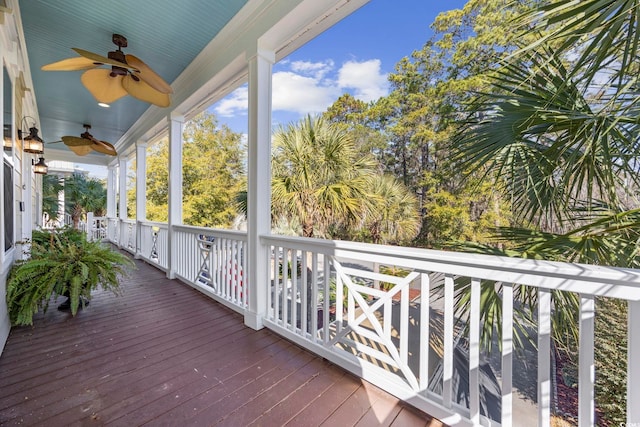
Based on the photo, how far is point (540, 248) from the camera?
1538 mm

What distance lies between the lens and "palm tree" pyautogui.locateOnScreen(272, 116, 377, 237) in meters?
4.51

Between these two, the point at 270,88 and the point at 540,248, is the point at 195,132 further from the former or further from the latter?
the point at 540,248

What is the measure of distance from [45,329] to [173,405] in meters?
1.89

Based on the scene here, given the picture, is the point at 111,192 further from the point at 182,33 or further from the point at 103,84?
the point at 182,33

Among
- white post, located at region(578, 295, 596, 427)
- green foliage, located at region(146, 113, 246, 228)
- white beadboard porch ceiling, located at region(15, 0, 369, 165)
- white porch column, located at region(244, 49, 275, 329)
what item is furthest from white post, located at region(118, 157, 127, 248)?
white post, located at region(578, 295, 596, 427)

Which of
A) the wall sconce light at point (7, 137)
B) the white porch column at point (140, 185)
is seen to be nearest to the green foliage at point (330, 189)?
the white porch column at point (140, 185)

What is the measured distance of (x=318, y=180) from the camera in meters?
4.59

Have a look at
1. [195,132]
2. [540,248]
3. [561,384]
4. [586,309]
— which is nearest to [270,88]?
[540,248]

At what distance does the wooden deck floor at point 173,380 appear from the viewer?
4.63 ft

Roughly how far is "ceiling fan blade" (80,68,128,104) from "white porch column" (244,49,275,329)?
1390mm

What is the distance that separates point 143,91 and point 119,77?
238 mm

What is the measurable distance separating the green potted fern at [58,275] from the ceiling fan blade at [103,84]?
1.59 m

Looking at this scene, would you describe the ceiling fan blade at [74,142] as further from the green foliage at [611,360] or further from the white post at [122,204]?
the green foliage at [611,360]

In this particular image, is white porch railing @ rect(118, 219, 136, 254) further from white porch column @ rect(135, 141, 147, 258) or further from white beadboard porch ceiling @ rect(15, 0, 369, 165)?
white beadboard porch ceiling @ rect(15, 0, 369, 165)
